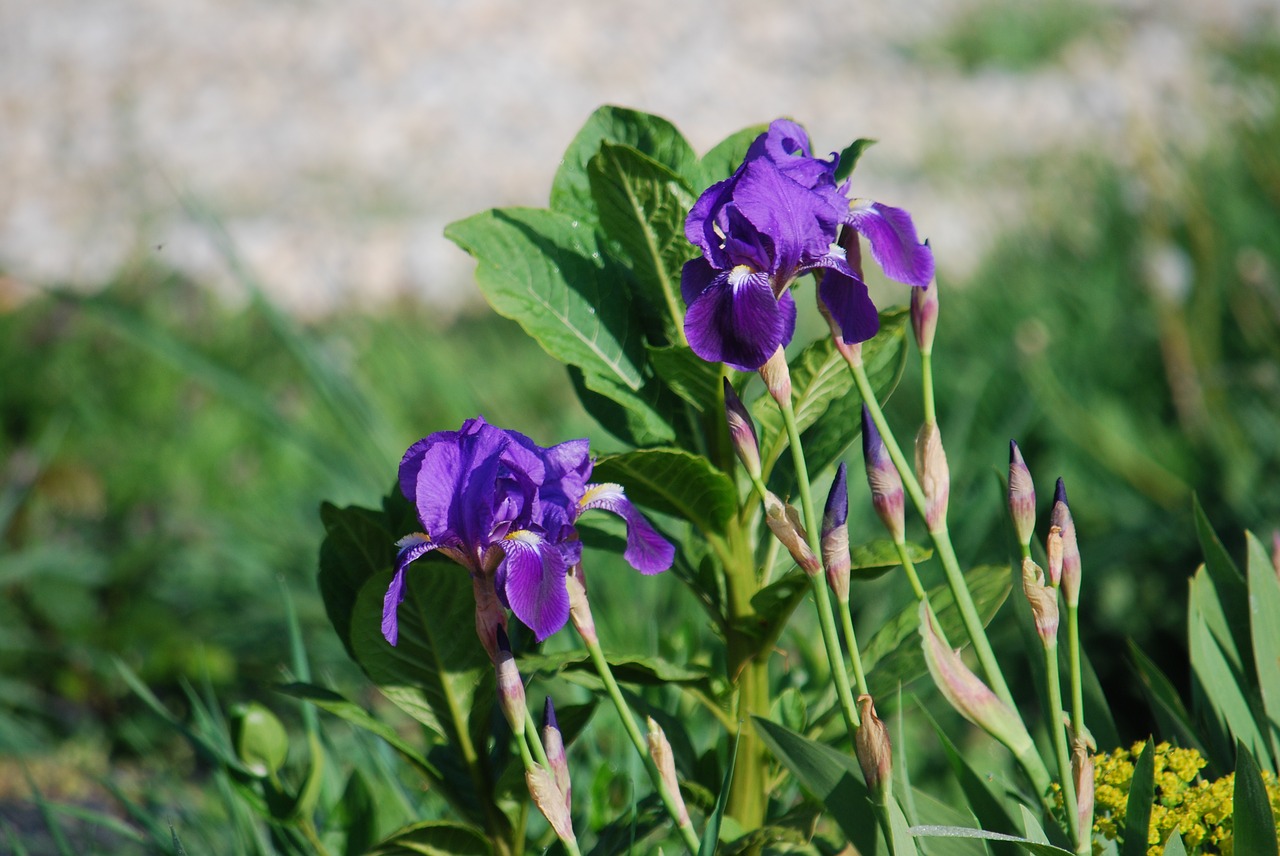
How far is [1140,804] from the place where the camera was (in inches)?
25.1

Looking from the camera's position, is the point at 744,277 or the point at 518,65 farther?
the point at 518,65

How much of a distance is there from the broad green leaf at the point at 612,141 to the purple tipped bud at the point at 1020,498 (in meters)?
0.28

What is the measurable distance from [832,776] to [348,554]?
1.13 ft

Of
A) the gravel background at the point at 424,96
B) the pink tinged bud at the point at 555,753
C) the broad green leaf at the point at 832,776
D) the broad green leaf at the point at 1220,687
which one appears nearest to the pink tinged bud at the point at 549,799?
the pink tinged bud at the point at 555,753

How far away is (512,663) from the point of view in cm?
62

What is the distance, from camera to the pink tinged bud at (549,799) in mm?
598

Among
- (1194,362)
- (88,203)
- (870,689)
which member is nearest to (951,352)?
(1194,362)

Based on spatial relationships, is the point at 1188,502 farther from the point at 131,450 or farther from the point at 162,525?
the point at 131,450

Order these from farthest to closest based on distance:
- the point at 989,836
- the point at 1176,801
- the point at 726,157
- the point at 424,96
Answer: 1. the point at 424,96
2. the point at 726,157
3. the point at 1176,801
4. the point at 989,836

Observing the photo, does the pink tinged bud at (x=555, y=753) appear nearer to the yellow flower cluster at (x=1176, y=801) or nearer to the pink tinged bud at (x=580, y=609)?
the pink tinged bud at (x=580, y=609)

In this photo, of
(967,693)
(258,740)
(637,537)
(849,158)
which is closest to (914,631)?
(967,693)

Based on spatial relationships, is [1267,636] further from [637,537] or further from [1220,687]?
[637,537]

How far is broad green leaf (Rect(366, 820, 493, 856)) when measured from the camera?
691 mm

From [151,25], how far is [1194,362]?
7.53m
